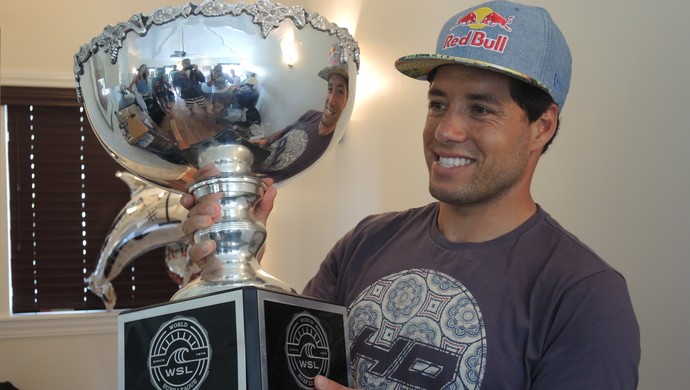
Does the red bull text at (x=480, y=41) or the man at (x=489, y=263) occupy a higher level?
the red bull text at (x=480, y=41)

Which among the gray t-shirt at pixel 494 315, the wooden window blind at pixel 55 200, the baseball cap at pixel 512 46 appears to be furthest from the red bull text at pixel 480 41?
the wooden window blind at pixel 55 200

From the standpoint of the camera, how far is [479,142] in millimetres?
959

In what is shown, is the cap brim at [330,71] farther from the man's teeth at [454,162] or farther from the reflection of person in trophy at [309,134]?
the man's teeth at [454,162]

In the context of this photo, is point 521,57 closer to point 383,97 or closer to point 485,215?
point 485,215

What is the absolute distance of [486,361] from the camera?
0.86 metres

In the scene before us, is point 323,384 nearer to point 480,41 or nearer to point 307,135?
point 307,135

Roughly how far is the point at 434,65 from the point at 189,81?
341mm

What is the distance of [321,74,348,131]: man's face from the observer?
0.94 metres

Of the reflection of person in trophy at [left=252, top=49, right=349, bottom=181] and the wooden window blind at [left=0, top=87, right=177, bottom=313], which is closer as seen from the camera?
the reflection of person in trophy at [left=252, top=49, right=349, bottom=181]

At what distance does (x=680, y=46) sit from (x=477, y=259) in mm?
419

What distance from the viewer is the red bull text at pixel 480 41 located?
36.4 inches

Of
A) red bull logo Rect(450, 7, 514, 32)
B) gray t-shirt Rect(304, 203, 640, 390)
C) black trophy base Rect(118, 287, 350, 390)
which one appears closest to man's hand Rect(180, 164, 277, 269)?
black trophy base Rect(118, 287, 350, 390)

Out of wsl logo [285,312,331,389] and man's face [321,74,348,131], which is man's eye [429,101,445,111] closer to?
man's face [321,74,348,131]

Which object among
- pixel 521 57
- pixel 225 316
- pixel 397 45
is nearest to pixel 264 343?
pixel 225 316
